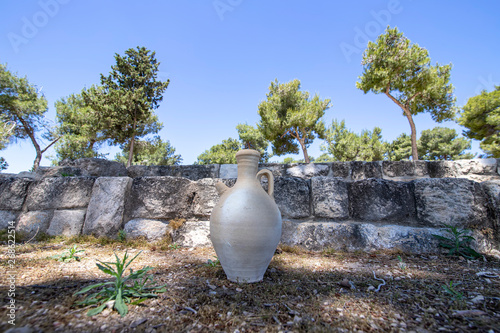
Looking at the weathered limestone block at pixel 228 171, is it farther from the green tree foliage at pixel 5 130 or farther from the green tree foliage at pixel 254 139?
the green tree foliage at pixel 254 139

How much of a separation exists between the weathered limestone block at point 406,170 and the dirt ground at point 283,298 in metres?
1.44

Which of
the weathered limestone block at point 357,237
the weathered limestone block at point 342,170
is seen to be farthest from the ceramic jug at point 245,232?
the weathered limestone block at point 342,170

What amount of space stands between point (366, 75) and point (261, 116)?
724 cm

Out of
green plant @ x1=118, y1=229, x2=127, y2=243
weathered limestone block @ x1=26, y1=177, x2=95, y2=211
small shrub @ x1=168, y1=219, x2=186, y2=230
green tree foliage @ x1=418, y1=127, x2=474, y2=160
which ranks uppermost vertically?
green tree foliage @ x1=418, y1=127, x2=474, y2=160

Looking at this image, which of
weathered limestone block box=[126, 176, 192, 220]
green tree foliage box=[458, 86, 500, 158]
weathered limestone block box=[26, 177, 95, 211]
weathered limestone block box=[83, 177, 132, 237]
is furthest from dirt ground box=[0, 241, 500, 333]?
green tree foliage box=[458, 86, 500, 158]

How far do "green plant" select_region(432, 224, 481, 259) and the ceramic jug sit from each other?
7.11 ft

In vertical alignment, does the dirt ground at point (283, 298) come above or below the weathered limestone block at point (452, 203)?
below

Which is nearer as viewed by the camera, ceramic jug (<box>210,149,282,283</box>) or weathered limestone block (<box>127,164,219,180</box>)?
ceramic jug (<box>210,149,282,283</box>)

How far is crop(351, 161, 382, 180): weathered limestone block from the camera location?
3486 mm

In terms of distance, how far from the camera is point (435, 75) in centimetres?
1071

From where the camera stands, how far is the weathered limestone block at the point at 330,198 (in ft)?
9.82

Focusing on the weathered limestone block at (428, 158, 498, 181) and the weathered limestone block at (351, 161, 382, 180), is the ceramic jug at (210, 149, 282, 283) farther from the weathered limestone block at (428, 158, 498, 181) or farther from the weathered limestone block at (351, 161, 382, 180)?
the weathered limestone block at (428, 158, 498, 181)

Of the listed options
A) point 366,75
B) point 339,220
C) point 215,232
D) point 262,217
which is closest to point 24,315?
point 215,232

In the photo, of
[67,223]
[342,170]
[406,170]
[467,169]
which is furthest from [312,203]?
[67,223]
